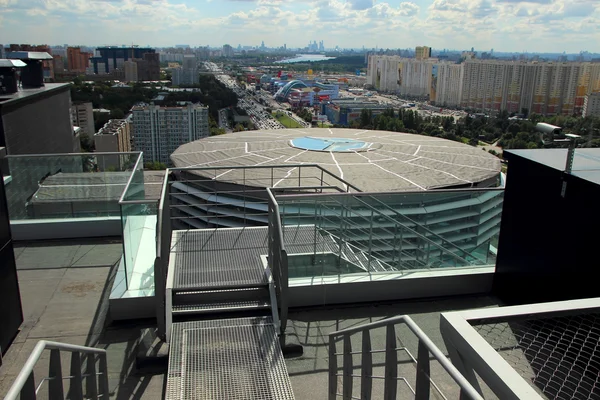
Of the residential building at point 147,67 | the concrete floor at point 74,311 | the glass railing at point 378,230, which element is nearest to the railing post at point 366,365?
the concrete floor at point 74,311

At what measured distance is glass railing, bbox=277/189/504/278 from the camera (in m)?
4.31

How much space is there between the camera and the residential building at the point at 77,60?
122 meters

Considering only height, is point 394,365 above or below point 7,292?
above

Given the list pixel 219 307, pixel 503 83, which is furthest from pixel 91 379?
pixel 503 83

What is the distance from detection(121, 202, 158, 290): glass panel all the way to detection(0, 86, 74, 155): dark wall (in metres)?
7.20

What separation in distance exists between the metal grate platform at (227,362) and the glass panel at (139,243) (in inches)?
24.7

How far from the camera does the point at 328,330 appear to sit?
12.5 ft

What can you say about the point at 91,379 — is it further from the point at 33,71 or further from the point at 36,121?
the point at 33,71

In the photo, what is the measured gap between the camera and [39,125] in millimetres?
12555

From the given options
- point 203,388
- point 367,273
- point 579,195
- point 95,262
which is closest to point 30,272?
point 95,262

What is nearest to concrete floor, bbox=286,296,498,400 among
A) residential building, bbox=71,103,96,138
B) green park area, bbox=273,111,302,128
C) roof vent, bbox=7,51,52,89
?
roof vent, bbox=7,51,52,89

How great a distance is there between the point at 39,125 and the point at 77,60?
12769 cm

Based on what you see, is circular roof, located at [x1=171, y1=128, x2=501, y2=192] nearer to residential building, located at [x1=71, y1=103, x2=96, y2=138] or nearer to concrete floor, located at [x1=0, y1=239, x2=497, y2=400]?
concrete floor, located at [x1=0, y1=239, x2=497, y2=400]

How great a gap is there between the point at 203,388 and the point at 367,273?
180cm
